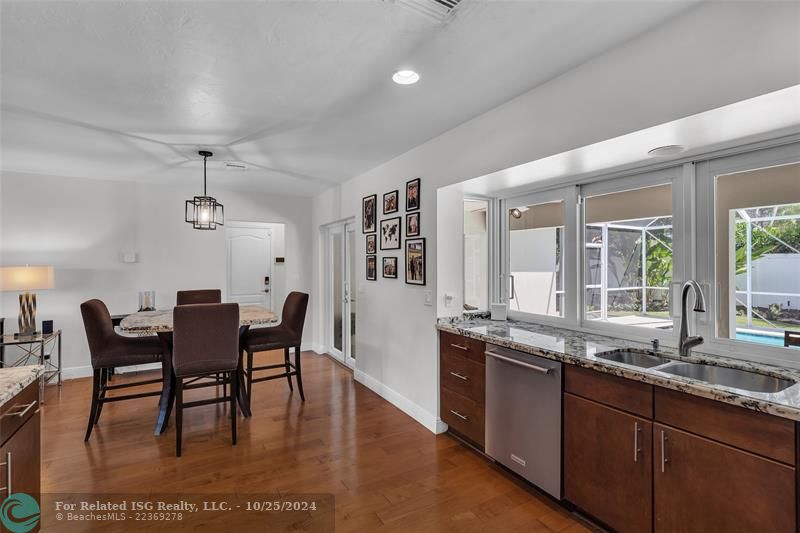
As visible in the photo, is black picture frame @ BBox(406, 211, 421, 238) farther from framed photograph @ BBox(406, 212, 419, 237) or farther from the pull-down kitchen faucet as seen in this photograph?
the pull-down kitchen faucet

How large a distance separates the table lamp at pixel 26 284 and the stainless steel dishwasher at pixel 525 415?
14.3 ft

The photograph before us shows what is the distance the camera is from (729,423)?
1.45 meters

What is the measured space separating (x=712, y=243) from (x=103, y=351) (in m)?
4.09

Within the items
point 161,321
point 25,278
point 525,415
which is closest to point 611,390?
point 525,415

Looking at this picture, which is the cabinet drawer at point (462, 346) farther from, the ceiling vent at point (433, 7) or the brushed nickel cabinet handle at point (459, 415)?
the ceiling vent at point (433, 7)

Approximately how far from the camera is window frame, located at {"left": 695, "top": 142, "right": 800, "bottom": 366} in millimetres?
1910

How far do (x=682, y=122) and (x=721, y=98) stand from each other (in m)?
0.17

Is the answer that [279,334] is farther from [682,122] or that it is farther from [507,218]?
[682,122]

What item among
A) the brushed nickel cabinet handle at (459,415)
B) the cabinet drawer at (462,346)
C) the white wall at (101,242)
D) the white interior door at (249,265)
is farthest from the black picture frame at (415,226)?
the white interior door at (249,265)

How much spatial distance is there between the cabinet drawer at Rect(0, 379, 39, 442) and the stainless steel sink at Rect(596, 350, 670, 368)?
2.57 m

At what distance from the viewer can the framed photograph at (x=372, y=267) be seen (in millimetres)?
4109

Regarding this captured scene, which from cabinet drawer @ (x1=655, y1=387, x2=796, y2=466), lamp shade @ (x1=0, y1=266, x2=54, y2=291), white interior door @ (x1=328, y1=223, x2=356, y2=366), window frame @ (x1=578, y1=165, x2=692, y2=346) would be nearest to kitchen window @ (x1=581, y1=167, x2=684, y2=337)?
window frame @ (x1=578, y1=165, x2=692, y2=346)

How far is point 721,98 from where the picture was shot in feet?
4.98

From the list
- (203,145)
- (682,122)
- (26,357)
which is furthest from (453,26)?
(26,357)
